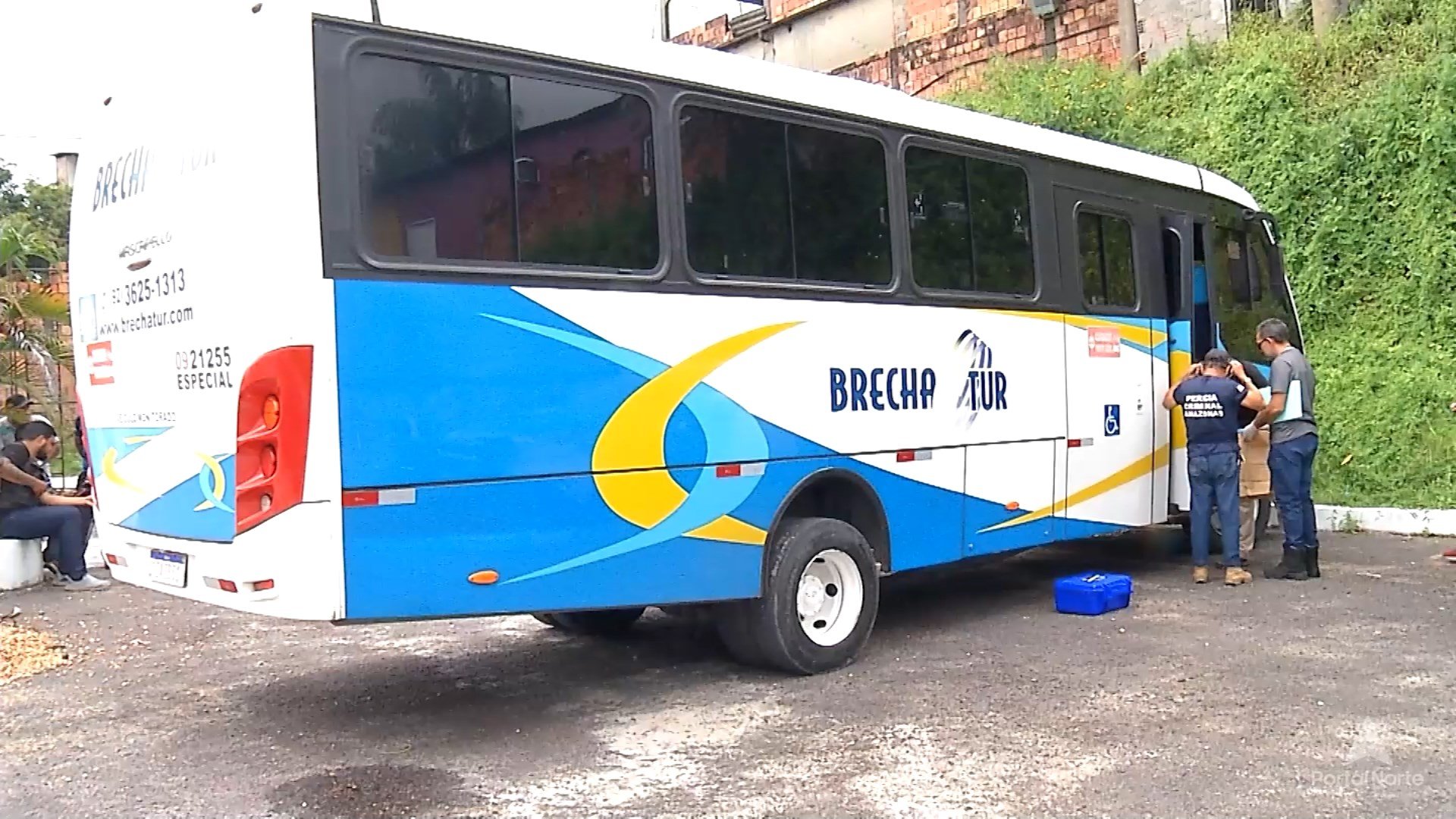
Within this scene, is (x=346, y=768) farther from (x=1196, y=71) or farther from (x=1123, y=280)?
(x=1196, y=71)

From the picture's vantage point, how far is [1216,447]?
28.3ft

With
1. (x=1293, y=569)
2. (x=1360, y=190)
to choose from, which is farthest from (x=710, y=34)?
(x=1293, y=569)

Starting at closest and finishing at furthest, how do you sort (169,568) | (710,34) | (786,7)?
(169,568)
(786,7)
(710,34)

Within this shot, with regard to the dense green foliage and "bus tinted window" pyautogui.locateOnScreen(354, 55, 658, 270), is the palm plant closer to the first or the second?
"bus tinted window" pyautogui.locateOnScreen(354, 55, 658, 270)

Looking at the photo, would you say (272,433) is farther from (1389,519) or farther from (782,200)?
(1389,519)

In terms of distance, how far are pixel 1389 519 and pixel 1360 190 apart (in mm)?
3825

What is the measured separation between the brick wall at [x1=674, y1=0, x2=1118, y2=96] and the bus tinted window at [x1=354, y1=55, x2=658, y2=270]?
45.5 feet

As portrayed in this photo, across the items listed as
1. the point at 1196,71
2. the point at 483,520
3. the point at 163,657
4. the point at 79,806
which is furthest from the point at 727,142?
the point at 1196,71

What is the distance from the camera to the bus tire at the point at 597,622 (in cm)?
754

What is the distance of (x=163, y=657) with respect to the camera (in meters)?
7.49

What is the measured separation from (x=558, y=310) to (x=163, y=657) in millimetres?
3863

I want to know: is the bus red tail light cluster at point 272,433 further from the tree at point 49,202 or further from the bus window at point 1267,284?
the tree at point 49,202

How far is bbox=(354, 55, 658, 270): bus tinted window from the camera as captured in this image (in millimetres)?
4828

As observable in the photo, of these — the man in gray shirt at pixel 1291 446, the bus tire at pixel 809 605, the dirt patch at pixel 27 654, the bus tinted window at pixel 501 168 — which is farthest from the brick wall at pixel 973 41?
the dirt patch at pixel 27 654
